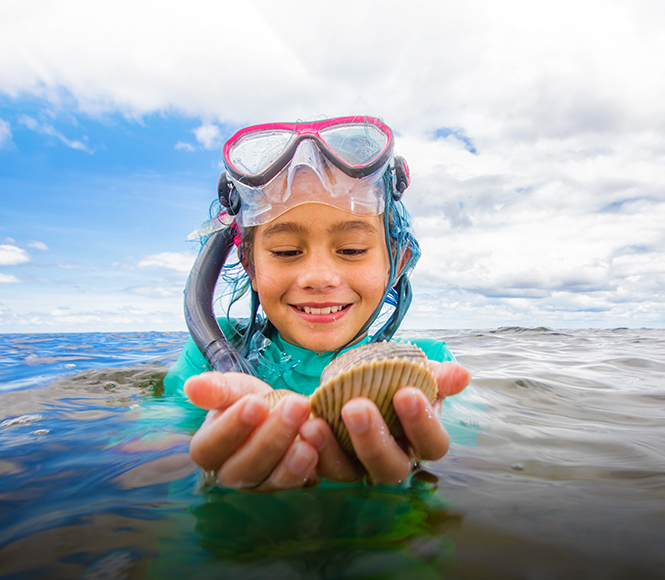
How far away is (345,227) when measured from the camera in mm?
2850

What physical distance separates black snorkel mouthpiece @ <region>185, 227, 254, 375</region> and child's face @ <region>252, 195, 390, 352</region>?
52 centimetres

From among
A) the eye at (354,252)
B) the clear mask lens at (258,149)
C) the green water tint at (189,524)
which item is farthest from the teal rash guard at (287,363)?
the clear mask lens at (258,149)

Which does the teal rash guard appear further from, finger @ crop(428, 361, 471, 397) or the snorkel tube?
finger @ crop(428, 361, 471, 397)

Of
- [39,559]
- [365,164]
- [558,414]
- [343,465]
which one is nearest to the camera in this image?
[39,559]

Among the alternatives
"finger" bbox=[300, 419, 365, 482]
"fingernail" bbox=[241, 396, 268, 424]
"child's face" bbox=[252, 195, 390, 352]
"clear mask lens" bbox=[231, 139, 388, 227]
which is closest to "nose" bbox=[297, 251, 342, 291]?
"child's face" bbox=[252, 195, 390, 352]

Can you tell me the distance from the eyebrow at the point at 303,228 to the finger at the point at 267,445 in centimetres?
167

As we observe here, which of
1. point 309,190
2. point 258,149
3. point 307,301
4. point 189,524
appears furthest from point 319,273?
point 189,524

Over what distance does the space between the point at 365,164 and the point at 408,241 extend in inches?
36.1

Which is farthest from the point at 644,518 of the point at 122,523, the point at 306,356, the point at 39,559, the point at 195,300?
the point at 195,300

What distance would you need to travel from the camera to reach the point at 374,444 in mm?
1348

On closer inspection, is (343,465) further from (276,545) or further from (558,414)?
(558,414)

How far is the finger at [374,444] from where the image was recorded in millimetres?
1279

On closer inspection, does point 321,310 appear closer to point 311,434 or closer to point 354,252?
point 354,252

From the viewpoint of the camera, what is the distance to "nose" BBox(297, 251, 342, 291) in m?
2.75
